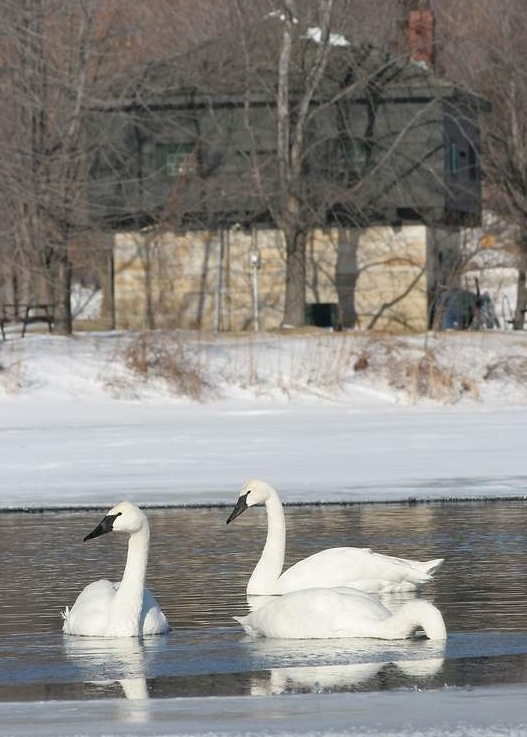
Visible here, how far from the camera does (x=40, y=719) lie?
28.5ft

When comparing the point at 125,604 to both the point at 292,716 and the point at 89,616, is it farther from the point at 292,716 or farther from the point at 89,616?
the point at 292,716

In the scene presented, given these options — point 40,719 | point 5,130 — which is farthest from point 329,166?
point 40,719

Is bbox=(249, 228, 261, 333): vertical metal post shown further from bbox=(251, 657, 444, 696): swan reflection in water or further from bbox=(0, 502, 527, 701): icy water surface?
bbox=(251, 657, 444, 696): swan reflection in water

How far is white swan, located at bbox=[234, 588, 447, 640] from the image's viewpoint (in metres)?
11.0

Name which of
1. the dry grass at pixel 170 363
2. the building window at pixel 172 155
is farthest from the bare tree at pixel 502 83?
the dry grass at pixel 170 363

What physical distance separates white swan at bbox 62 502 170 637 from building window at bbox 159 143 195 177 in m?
37.9

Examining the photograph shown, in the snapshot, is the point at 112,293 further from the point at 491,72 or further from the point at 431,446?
the point at 431,446

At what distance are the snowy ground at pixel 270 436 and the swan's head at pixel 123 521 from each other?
2836 mm

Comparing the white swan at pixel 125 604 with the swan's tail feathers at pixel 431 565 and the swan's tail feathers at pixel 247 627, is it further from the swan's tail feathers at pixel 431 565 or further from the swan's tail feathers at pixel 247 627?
the swan's tail feathers at pixel 431 565

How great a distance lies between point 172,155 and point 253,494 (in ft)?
120

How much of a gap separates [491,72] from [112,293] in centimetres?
1326

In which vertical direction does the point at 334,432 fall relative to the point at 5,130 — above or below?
below

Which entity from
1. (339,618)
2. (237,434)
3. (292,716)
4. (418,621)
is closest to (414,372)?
(237,434)

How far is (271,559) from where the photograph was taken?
43.9 feet
